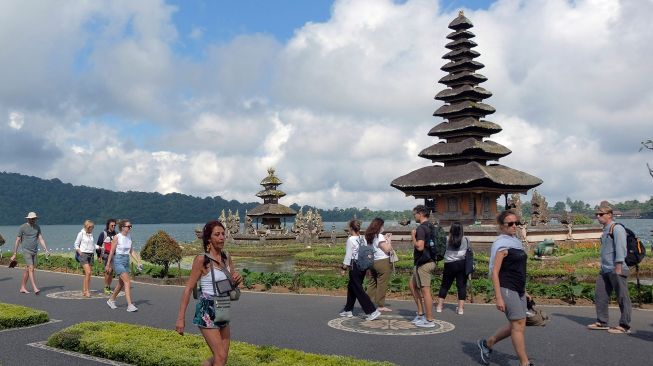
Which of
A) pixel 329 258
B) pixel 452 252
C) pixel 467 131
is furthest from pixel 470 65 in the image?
pixel 452 252

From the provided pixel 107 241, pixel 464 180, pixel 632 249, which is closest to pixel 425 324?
pixel 632 249

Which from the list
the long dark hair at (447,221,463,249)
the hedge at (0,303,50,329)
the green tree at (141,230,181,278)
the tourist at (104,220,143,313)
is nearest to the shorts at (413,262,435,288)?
the long dark hair at (447,221,463,249)

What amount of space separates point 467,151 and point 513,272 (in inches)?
1389

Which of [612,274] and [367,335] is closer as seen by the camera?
[367,335]

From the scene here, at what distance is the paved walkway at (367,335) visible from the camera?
27.0ft

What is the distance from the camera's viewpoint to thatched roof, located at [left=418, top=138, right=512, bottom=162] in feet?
135

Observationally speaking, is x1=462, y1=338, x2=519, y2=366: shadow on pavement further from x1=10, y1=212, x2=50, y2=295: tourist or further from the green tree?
the green tree

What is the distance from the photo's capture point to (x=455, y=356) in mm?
8281

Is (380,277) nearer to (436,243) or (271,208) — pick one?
(436,243)

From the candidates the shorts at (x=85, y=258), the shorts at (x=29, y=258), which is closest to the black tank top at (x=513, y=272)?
the shorts at (x=85, y=258)

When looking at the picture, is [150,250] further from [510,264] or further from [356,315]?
[510,264]

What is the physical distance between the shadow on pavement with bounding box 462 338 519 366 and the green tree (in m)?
13.2

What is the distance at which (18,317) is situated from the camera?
10.5m

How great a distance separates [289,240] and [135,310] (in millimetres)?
44620
